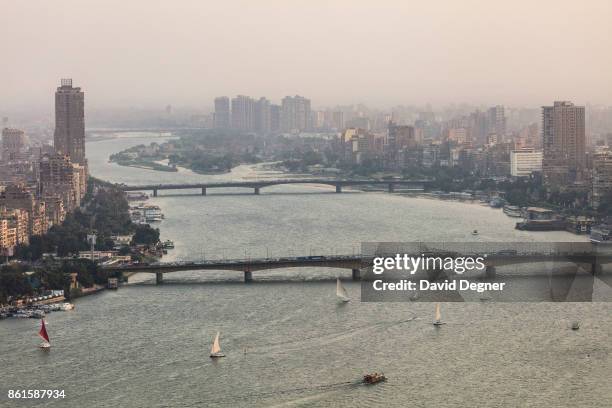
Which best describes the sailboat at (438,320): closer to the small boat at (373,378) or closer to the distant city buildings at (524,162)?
the small boat at (373,378)

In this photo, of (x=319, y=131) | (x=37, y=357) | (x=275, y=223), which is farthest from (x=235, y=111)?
(x=37, y=357)

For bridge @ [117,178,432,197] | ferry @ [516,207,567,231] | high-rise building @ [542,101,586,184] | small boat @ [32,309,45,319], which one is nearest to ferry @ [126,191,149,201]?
bridge @ [117,178,432,197]

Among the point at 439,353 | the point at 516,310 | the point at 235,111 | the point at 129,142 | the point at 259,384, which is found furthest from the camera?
the point at 235,111

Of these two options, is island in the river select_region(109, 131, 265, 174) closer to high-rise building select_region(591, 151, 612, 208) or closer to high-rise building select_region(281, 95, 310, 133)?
high-rise building select_region(281, 95, 310, 133)

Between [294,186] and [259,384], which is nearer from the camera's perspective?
[259,384]

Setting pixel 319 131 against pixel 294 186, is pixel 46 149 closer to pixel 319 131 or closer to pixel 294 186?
pixel 294 186

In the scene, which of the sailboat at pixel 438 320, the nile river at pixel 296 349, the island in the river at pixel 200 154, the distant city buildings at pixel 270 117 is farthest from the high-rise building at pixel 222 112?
the sailboat at pixel 438 320
